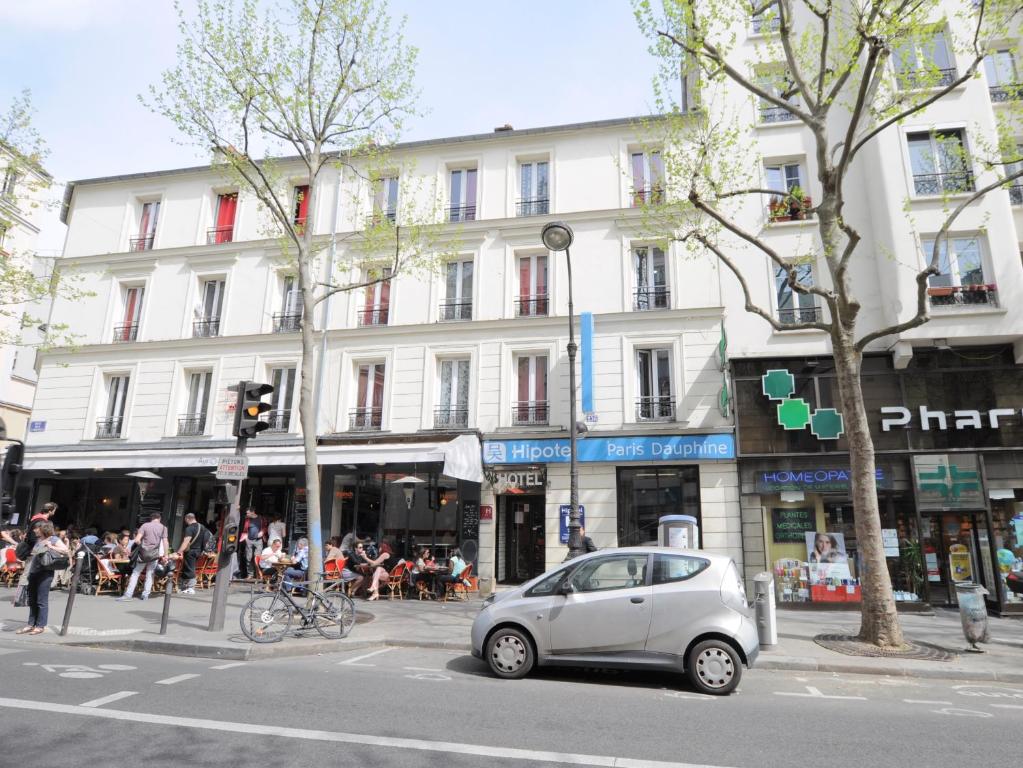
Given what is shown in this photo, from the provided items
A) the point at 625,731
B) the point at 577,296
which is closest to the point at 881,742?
the point at 625,731

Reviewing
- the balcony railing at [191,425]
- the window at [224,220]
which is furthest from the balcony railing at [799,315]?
the window at [224,220]

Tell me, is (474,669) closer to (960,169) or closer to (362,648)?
(362,648)

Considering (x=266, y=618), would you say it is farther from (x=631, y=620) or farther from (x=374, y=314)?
(x=374, y=314)

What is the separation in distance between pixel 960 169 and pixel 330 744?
17.0 meters

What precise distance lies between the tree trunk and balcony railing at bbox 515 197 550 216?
9537 millimetres

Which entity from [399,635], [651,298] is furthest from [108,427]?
[651,298]

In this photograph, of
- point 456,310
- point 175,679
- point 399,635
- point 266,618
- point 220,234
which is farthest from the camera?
point 220,234

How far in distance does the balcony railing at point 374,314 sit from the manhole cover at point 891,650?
12.8 meters

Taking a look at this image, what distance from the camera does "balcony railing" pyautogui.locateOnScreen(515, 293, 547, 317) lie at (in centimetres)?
1677

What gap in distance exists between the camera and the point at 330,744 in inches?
181

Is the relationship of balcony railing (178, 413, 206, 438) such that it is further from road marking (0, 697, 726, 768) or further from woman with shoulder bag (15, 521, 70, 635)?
road marking (0, 697, 726, 768)

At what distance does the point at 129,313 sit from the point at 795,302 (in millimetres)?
19061

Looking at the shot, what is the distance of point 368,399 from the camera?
677 inches

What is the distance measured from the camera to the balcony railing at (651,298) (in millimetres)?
16280
